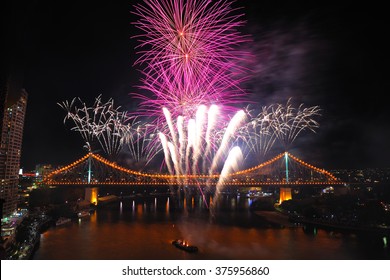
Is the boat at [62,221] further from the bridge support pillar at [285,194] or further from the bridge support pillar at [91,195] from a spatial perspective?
the bridge support pillar at [285,194]

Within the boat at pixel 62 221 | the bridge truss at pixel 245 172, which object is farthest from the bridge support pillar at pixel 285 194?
the boat at pixel 62 221

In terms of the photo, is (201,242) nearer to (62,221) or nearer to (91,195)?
(62,221)

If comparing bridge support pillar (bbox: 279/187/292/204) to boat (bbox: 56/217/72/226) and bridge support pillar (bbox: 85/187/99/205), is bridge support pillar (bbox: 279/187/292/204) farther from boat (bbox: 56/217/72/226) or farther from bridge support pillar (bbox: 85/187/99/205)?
boat (bbox: 56/217/72/226)

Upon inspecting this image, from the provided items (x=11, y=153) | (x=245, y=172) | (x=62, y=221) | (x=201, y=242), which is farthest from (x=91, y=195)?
(x=201, y=242)

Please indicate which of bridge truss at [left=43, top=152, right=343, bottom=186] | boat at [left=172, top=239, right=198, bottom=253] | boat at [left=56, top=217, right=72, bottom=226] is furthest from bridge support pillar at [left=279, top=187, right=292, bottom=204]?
boat at [left=56, top=217, right=72, bottom=226]

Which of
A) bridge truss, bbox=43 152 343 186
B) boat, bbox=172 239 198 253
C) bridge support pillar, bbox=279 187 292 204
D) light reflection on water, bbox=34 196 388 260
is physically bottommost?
light reflection on water, bbox=34 196 388 260

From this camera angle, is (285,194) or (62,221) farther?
(285,194)

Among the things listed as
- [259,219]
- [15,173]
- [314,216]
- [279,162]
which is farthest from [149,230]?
[279,162]

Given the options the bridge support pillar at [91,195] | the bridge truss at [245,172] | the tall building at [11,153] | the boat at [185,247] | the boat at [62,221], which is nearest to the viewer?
the boat at [185,247]
